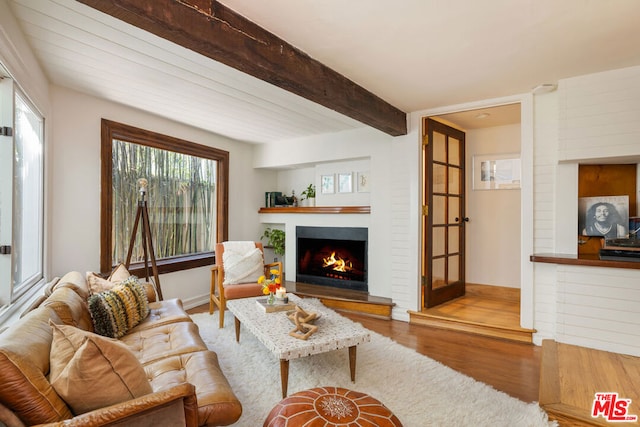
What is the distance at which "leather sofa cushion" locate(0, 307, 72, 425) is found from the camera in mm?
1038

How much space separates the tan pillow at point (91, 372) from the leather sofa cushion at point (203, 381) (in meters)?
0.25

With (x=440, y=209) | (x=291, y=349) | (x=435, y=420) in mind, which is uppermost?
(x=440, y=209)

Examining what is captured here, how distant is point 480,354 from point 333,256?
2.38m

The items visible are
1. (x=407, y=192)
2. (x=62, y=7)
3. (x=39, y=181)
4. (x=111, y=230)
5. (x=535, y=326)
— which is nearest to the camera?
(x=62, y=7)

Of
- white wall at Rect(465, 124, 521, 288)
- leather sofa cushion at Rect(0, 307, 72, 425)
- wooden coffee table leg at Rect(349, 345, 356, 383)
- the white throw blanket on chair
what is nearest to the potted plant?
the white throw blanket on chair

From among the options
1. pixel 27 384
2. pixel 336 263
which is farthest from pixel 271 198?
pixel 27 384

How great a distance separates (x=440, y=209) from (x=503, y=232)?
3.63 ft

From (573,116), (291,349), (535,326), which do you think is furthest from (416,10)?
(535,326)

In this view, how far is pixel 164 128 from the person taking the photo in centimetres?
394

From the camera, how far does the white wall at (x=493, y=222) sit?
14.1ft

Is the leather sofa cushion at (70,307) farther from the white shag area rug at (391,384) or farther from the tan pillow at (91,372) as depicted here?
the white shag area rug at (391,384)

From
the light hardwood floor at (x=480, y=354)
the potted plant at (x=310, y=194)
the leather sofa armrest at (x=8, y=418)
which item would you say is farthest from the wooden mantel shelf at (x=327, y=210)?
the leather sofa armrest at (x=8, y=418)

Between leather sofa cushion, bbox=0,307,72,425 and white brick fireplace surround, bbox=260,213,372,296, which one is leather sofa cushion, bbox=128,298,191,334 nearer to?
leather sofa cushion, bbox=0,307,72,425

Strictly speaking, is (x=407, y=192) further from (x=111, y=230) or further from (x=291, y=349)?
(x=111, y=230)
